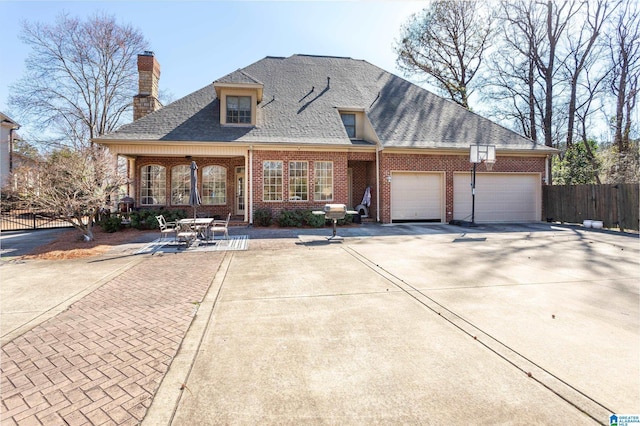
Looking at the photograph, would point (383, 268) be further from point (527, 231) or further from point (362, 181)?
point (362, 181)

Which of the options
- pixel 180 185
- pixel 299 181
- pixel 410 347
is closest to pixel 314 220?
pixel 299 181

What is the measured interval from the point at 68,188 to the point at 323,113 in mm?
10687

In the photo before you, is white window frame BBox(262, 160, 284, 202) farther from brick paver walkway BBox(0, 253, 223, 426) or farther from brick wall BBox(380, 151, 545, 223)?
brick paver walkway BBox(0, 253, 223, 426)

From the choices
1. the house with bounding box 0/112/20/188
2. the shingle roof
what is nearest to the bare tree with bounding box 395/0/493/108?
the shingle roof

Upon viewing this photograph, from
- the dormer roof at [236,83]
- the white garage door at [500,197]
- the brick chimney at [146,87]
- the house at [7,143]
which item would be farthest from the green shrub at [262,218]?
the house at [7,143]

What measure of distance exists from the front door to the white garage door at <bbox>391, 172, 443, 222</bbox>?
7.18 m

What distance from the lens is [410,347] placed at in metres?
3.16

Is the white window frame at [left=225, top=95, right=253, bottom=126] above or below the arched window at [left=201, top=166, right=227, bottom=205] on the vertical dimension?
above

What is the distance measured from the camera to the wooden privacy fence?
12062 mm

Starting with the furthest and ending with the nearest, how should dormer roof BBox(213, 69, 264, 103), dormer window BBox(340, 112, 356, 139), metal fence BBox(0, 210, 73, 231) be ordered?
dormer window BBox(340, 112, 356, 139)
metal fence BBox(0, 210, 73, 231)
dormer roof BBox(213, 69, 264, 103)

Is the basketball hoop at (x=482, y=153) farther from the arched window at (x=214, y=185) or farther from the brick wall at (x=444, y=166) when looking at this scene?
the arched window at (x=214, y=185)

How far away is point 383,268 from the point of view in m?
6.39

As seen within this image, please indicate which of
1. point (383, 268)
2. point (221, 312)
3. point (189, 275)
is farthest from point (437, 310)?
point (189, 275)

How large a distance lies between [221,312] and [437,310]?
2.85 meters
